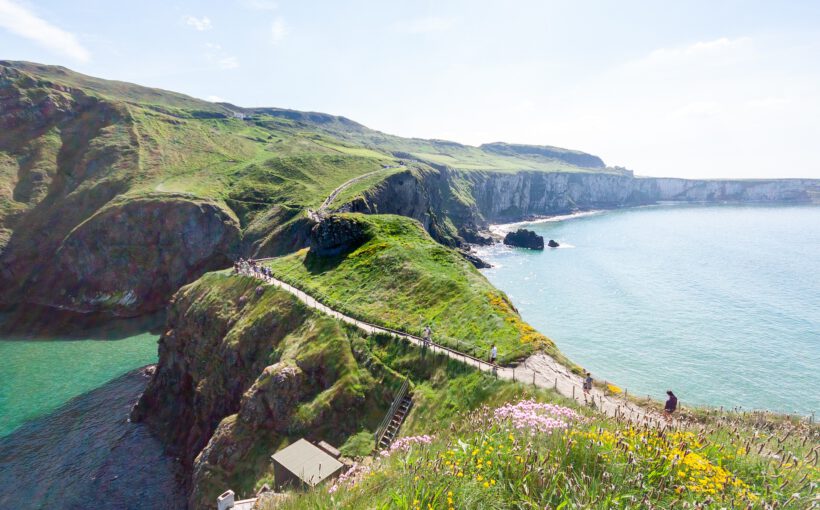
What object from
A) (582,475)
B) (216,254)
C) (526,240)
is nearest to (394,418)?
(582,475)

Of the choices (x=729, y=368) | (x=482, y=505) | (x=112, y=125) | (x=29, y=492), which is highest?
(x=112, y=125)

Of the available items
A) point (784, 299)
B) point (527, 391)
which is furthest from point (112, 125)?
point (784, 299)

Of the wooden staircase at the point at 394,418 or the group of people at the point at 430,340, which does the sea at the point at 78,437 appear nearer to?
the wooden staircase at the point at 394,418

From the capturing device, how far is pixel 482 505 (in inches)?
321

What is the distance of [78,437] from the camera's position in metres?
42.2

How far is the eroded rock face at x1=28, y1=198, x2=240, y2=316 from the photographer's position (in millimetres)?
85062

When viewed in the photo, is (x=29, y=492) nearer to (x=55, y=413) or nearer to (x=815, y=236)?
(x=55, y=413)

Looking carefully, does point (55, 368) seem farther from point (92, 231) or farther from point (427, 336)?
point (427, 336)

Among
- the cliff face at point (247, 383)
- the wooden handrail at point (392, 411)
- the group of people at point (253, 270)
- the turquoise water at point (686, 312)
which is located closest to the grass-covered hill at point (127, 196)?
the group of people at point (253, 270)

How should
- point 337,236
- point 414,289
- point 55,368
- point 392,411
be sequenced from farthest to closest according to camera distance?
point 55,368 < point 337,236 < point 414,289 < point 392,411

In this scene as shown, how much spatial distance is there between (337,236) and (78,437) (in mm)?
33530

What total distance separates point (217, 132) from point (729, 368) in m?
166

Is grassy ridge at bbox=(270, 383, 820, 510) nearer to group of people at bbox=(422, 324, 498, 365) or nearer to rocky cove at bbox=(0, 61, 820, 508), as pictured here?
group of people at bbox=(422, 324, 498, 365)

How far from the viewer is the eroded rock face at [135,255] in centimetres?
8506
